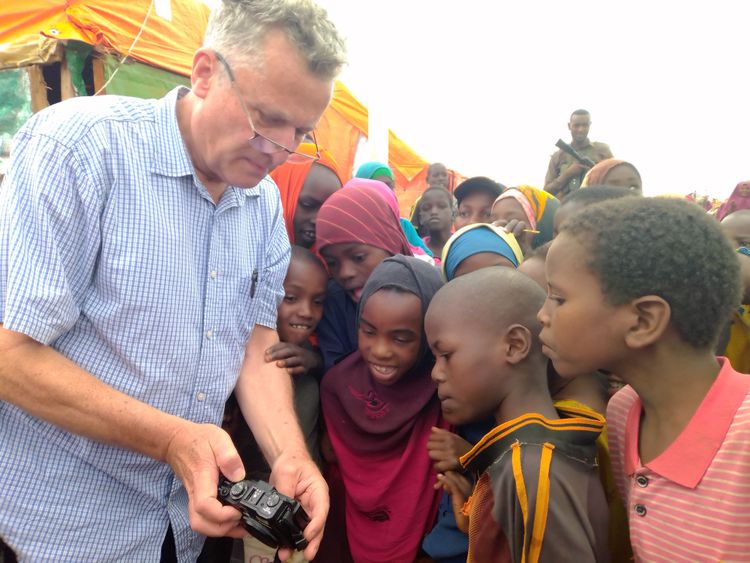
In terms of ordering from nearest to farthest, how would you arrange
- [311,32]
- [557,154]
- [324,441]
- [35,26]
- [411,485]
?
[311,32] → [411,485] → [324,441] → [35,26] → [557,154]

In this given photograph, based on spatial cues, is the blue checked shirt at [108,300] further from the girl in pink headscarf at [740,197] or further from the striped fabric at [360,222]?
the girl in pink headscarf at [740,197]

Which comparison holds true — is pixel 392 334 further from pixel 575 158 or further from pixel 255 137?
pixel 575 158

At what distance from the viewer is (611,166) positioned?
4.10m

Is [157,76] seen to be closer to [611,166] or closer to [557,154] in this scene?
[611,166]

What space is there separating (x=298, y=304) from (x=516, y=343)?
3.83ft

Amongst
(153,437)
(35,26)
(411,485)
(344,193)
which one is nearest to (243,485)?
(153,437)

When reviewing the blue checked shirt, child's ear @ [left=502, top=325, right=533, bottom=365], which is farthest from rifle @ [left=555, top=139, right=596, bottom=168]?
the blue checked shirt

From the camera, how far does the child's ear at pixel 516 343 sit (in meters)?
1.84

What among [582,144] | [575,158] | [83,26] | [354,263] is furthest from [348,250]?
[582,144]

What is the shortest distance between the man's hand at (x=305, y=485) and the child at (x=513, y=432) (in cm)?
50

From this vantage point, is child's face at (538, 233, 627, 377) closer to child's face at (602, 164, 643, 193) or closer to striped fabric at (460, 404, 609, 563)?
striped fabric at (460, 404, 609, 563)

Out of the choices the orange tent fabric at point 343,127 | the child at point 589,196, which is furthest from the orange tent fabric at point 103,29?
the child at point 589,196

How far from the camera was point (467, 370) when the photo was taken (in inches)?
73.0

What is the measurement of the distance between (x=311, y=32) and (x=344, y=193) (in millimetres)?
1334
